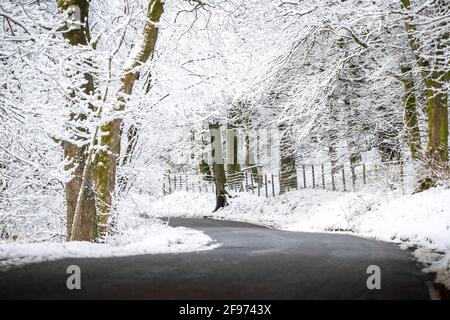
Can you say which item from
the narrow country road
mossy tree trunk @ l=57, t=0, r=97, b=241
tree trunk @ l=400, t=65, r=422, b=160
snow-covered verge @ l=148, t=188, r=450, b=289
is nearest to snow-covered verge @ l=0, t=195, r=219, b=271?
the narrow country road

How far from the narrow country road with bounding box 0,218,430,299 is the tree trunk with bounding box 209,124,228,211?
18.4 meters

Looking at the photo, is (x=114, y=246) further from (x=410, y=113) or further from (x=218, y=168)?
(x=218, y=168)

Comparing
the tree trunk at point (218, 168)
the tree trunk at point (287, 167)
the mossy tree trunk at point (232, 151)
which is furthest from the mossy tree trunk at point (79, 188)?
the mossy tree trunk at point (232, 151)

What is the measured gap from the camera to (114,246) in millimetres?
8914

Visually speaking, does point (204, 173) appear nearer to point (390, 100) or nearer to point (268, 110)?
point (268, 110)

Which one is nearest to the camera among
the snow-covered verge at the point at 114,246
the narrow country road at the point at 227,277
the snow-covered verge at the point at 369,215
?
the narrow country road at the point at 227,277

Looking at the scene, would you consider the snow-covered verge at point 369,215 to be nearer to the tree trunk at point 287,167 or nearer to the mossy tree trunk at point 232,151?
the tree trunk at point 287,167

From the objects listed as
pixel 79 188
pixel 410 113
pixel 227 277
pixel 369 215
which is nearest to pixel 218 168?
pixel 410 113

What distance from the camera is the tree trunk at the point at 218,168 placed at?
26188 millimetres

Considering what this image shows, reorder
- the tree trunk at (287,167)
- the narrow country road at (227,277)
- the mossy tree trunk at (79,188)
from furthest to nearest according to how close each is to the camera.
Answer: the tree trunk at (287,167), the mossy tree trunk at (79,188), the narrow country road at (227,277)

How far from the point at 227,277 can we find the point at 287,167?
734 inches

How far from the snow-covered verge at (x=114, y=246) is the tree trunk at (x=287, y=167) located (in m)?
11.4
